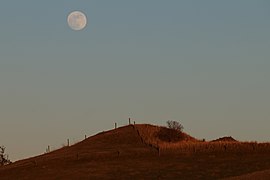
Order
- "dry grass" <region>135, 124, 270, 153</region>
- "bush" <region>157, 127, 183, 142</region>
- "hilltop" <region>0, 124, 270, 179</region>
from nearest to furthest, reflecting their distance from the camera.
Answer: "hilltop" <region>0, 124, 270, 179</region> → "dry grass" <region>135, 124, 270, 153</region> → "bush" <region>157, 127, 183, 142</region>

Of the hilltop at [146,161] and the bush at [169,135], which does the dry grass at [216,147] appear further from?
the bush at [169,135]

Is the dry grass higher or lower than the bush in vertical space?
lower

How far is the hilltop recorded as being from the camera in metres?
76.2

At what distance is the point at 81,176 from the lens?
253 ft

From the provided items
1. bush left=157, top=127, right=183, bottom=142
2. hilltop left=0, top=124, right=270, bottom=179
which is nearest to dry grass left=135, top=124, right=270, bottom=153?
hilltop left=0, top=124, right=270, bottom=179

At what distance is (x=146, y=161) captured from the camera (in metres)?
86.8

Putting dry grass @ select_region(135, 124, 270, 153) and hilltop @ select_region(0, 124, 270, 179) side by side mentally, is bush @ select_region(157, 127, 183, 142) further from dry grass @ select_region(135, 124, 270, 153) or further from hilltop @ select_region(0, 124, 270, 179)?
dry grass @ select_region(135, 124, 270, 153)

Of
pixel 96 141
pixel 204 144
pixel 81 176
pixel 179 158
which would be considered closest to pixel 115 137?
pixel 96 141

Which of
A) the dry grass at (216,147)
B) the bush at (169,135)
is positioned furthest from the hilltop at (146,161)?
the bush at (169,135)

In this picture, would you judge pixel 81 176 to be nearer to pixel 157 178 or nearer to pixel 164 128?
pixel 157 178

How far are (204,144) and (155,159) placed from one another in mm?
13439

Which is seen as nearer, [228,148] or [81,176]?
[81,176]

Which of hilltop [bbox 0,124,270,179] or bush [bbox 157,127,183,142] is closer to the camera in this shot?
hilltop [bbox 0,124,270,179]

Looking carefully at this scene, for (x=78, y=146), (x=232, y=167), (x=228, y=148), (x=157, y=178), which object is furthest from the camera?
(x=78, y=146)
